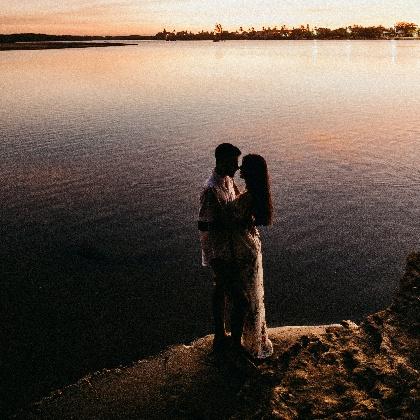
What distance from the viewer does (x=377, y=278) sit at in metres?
8.64

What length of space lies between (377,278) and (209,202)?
538 centimetres

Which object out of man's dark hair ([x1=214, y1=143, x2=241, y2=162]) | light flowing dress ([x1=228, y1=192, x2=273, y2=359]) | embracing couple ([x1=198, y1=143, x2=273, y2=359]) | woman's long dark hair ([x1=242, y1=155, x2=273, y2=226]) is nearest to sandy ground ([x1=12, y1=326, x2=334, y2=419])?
light flowing dress ([x1=228, y1=192, x2=273, y2=359])

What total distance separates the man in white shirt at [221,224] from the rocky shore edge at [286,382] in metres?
0.78

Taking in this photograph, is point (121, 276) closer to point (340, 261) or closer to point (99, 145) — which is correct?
point (340, 261)

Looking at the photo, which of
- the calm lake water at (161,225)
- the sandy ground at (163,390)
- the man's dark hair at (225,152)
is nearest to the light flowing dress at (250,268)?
the sandy ground at (163,390)

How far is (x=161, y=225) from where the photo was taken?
11.4 m

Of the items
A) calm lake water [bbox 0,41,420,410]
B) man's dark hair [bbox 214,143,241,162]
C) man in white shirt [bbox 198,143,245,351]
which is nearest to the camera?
man's dark hair [bbox 214,143,241,162]

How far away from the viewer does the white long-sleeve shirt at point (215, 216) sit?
4719 millimetres

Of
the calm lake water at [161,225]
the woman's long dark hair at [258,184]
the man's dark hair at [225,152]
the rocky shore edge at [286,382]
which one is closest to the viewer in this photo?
the rocky shore edge at [286,382]

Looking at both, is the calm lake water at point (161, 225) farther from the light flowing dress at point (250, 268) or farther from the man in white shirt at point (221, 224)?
the man in white shirt at point (221, 224)

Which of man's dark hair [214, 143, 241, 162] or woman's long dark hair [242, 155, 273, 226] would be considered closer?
woman's long dark hair [242, 155, 273, 226]

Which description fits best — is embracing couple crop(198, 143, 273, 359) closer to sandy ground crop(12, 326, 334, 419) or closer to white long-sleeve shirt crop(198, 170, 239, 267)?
white long-sleeve shirt crop(198, 170, 239, 267)

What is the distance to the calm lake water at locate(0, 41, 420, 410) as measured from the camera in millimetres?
7371

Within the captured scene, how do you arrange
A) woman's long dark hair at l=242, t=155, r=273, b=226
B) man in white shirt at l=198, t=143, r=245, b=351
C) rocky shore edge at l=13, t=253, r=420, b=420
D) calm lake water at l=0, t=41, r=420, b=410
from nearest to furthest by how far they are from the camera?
rocky shore edge at l=13, t=253, r=420, b=420, woman's long dark hair at l=242, t=155, r=273, b=226, man in white shirt at l=198, t=143, r=245, b=351, calm lake water at l=0, t=41, r=420, b=410
